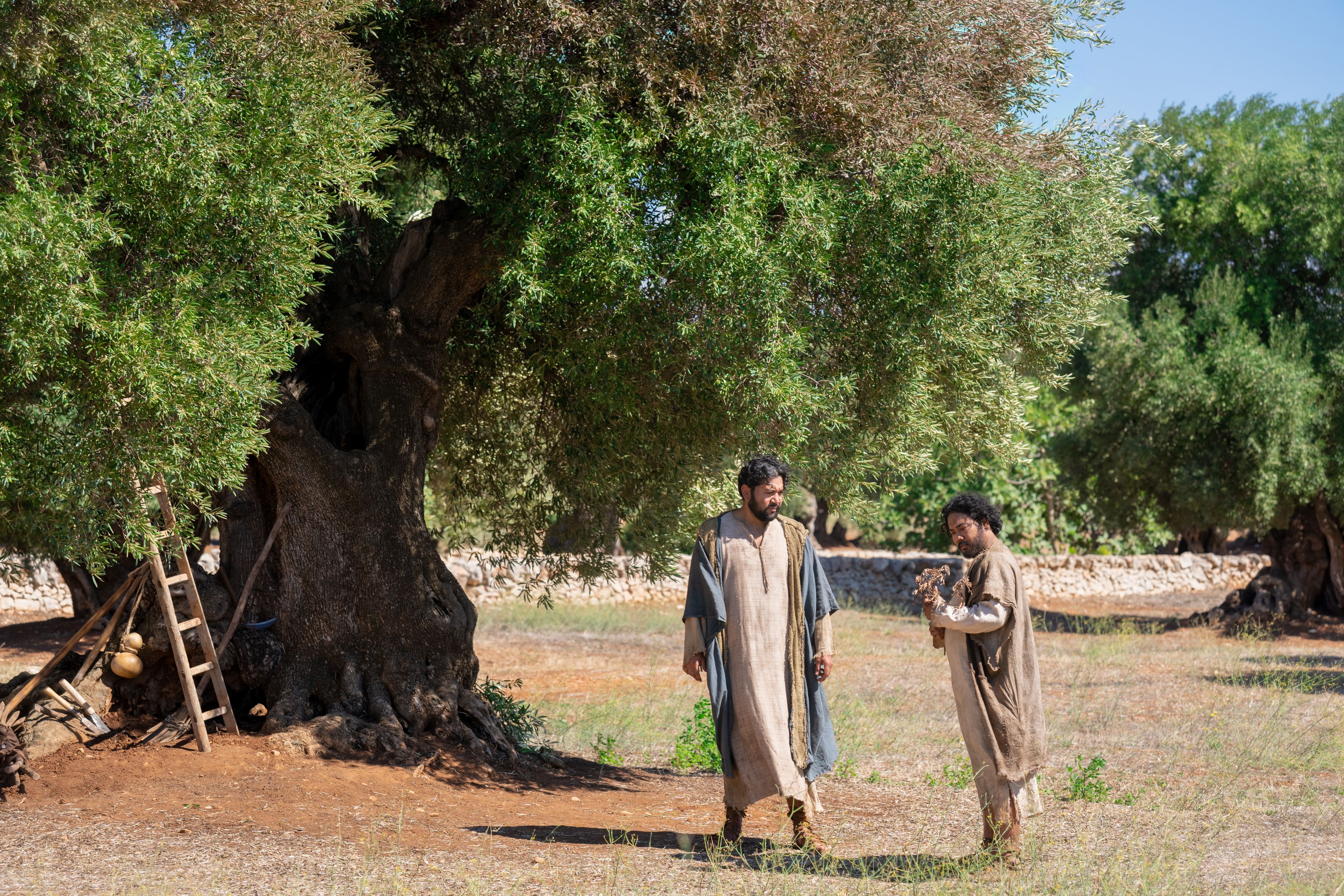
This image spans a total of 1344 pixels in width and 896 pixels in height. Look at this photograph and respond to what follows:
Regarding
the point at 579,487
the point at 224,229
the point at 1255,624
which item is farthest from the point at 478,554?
the point at 1255,624

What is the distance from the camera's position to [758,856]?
5855 millimetres

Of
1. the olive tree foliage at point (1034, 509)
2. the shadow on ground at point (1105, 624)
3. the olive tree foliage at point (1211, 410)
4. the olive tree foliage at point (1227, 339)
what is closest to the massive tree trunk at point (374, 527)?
the olive tree foliage at point (1227, 339)

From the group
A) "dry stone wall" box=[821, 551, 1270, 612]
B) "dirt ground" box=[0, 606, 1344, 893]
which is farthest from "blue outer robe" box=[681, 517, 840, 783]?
→ "dry stone wall" box=[821, 551, 1270, 612]

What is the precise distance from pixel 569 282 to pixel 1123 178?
4.33m

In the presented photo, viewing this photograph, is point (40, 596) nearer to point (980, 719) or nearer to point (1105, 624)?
point (1105, 624)

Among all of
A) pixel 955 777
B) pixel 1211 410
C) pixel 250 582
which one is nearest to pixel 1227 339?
pixel 1211 410

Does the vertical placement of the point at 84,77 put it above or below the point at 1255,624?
above

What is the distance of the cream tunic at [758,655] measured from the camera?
5.75 m

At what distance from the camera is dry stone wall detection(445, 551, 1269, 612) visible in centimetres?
2659

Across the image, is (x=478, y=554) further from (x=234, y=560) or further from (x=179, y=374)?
(x=179, y=374)

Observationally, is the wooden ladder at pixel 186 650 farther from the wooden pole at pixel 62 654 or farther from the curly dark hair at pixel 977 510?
the curly dark hair at pixel 977 510

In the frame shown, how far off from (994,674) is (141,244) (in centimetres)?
482

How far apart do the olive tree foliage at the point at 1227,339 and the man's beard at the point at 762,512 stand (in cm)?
1394

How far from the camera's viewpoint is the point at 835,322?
7328 millimetres
